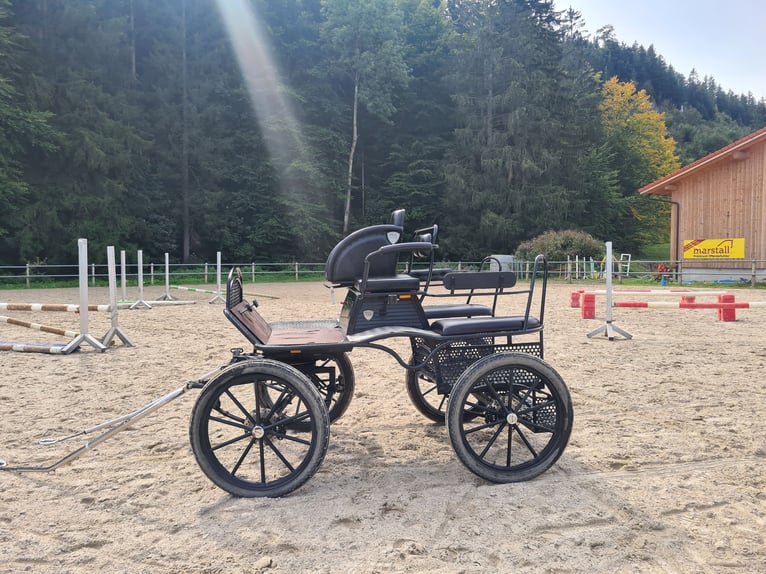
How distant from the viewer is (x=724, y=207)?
71.7 ft

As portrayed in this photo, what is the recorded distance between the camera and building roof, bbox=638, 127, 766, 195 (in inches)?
798

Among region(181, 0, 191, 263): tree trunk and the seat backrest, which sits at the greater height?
region(181, 0, 191, 263): tree trunk

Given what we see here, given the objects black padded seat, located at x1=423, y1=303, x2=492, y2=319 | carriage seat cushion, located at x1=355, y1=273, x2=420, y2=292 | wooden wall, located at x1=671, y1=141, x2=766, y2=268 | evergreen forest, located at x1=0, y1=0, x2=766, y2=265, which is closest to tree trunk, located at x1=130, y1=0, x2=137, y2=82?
evergreen forest, located at x1=0, y1=0, x2=766, y2=265

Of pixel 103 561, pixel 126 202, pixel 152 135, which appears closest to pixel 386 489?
pixel 103 561

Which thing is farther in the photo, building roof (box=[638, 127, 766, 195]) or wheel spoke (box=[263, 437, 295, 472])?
building roof (box=[638, 127, 766, 195])

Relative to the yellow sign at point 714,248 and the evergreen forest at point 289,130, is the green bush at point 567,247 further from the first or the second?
the evergreen forest at point 289,130

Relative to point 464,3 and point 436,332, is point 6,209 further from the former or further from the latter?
point 464,3

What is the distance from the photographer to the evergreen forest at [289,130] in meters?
26.2

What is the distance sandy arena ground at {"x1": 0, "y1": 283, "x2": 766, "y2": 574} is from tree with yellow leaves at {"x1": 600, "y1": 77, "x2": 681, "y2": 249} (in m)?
40.3

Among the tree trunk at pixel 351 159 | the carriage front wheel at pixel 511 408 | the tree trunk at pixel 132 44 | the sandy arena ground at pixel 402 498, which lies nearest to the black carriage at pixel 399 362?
the carriage front wheel at pixel 511 408

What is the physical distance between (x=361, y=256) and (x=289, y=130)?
31453 mm

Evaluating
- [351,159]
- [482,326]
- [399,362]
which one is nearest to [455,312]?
[482,326]

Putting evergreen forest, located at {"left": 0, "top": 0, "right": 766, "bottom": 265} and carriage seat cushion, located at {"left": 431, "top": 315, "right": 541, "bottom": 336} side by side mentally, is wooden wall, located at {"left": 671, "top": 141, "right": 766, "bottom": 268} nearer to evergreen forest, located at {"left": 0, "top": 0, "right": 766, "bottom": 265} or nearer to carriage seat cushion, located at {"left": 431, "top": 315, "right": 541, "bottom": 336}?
evergreen forest, located at {"left": 0, "top": 0, "right": 766, "bottom": 265}

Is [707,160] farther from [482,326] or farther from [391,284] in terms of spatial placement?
[391,284]
